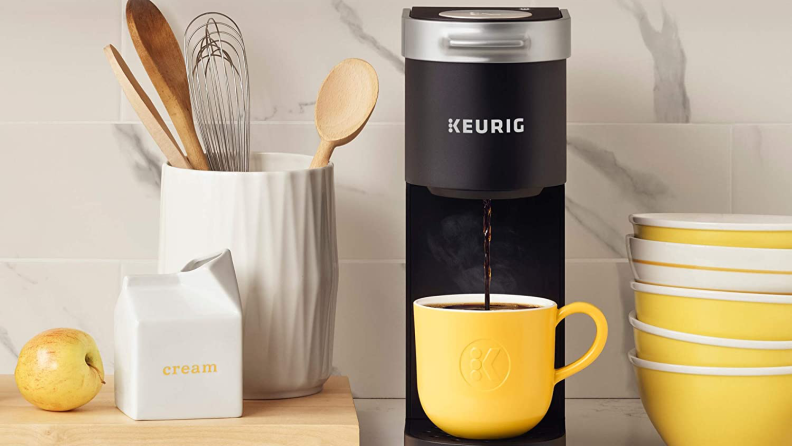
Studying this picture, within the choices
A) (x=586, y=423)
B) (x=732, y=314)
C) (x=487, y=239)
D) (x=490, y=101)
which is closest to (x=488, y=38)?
(x=490, y=101)

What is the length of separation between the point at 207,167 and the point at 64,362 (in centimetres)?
20

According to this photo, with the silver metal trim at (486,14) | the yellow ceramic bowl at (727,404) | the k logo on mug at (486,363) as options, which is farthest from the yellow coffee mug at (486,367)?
the silver metal trim at (486,14)

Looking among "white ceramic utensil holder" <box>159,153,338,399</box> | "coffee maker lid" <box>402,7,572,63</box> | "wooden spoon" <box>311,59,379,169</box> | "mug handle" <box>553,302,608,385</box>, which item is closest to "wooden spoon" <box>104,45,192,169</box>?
"white ceramic utensil holder" <box>159,153,338,399</box>

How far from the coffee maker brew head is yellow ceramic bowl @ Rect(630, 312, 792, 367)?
16cm

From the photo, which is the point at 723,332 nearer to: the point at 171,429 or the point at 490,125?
the point at 490,125

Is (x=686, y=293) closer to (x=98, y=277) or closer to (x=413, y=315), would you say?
(x=413, y=315)

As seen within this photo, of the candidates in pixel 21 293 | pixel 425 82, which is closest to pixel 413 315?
pixel 425 82

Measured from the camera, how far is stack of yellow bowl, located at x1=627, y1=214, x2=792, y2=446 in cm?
68

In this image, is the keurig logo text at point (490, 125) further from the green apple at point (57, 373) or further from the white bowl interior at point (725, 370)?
the green apple at point (57, 373)

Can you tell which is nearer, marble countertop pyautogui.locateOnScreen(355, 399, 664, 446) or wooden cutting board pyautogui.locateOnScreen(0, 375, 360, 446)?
wooden cutting board pyautogui.locateOnScreen(0, 375, 360, 446)

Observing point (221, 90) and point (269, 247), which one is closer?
point (269, 247)

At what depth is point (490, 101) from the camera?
2.13ft

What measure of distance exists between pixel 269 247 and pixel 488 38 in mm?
256

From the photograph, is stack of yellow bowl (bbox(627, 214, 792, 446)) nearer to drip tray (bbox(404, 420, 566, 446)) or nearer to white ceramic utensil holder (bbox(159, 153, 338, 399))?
drip tray (bbox(404, 420, 566, 446))
